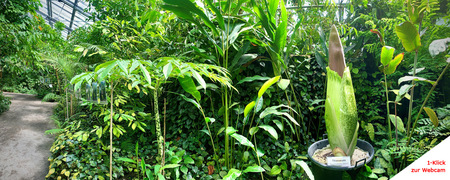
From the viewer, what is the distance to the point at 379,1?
1.98 m

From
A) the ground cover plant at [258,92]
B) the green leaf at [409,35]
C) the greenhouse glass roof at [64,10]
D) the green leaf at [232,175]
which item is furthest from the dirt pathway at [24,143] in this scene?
the greenhouse glass roof at [64,10]

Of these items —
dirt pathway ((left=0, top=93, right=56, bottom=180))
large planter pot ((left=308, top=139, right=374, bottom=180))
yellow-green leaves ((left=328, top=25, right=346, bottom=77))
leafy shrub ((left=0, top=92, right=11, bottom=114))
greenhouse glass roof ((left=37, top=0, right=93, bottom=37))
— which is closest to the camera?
large planter pot ((left=308, top=139, right=374, bottom=180))

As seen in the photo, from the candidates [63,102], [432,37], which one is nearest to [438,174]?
[432,37]

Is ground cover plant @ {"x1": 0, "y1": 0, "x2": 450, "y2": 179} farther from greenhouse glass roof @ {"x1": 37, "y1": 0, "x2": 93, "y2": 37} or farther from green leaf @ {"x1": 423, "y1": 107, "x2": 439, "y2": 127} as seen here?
greenhouse glass roof @ {"x1": 37, "y1": 0, "x2": 93, "y2": 37}

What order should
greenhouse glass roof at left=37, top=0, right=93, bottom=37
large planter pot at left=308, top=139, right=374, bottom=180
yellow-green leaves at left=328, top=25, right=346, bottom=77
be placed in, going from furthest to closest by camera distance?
greenhouse glass roof at left=37, top=0, right=93, bottom=37
yellow-green leaves at left=328, top=25, right=346, bottom=77
large planter pot at left=308, top=139, right=374, bottom=180

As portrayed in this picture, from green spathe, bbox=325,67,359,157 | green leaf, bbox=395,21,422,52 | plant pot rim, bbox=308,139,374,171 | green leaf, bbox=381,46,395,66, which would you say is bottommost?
plant pot rim, bbox=308,139,374,171

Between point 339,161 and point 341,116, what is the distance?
0.25 m

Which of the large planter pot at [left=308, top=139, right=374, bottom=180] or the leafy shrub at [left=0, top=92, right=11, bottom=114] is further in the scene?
the leafy shrub at [left=0, top=92, right=11, bottom=114]

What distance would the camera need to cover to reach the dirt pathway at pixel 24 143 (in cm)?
191

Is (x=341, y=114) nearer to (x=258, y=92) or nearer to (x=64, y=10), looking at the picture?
(x=258, y=92)

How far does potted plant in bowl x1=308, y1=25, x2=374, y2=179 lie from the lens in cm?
128

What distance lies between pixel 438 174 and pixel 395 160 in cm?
34

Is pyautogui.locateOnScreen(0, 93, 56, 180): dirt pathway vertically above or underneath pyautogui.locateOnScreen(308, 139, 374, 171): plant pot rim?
underneath

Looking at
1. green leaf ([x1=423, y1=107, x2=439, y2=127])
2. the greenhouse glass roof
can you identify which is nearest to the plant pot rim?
green leaf ([x1=423, y1=107, x2=439, y2=127])
